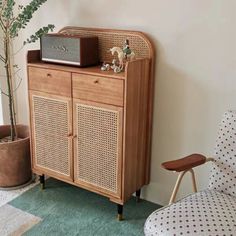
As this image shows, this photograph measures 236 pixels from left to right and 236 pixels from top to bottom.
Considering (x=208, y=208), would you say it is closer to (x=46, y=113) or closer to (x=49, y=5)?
(x=46, y=113)

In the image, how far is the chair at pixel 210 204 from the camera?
1.54m

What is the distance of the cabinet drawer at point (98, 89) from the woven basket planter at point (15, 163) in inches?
28.4

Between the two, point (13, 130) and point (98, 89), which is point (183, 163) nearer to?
point (98, 89)

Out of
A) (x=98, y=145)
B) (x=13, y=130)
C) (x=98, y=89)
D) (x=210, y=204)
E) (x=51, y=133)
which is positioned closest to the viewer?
(x=210, y=204)

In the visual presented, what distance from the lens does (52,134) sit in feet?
8.09

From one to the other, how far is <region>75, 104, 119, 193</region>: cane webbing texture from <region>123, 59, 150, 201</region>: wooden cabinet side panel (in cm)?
7

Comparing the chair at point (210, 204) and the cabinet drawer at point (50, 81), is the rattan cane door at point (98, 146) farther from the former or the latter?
the chair at point (210, 204)

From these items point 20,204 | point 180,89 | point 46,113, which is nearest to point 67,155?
point 46,113

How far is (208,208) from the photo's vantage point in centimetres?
168

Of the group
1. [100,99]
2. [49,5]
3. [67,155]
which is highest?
[49,5]

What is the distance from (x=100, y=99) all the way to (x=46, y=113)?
20.4 inches

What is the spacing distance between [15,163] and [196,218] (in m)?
1.60

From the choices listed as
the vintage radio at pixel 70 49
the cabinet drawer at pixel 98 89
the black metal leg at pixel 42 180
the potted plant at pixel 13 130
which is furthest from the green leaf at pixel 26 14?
the black metal leg at pixel 42 180

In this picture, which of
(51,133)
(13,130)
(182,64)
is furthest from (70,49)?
(13,130)
